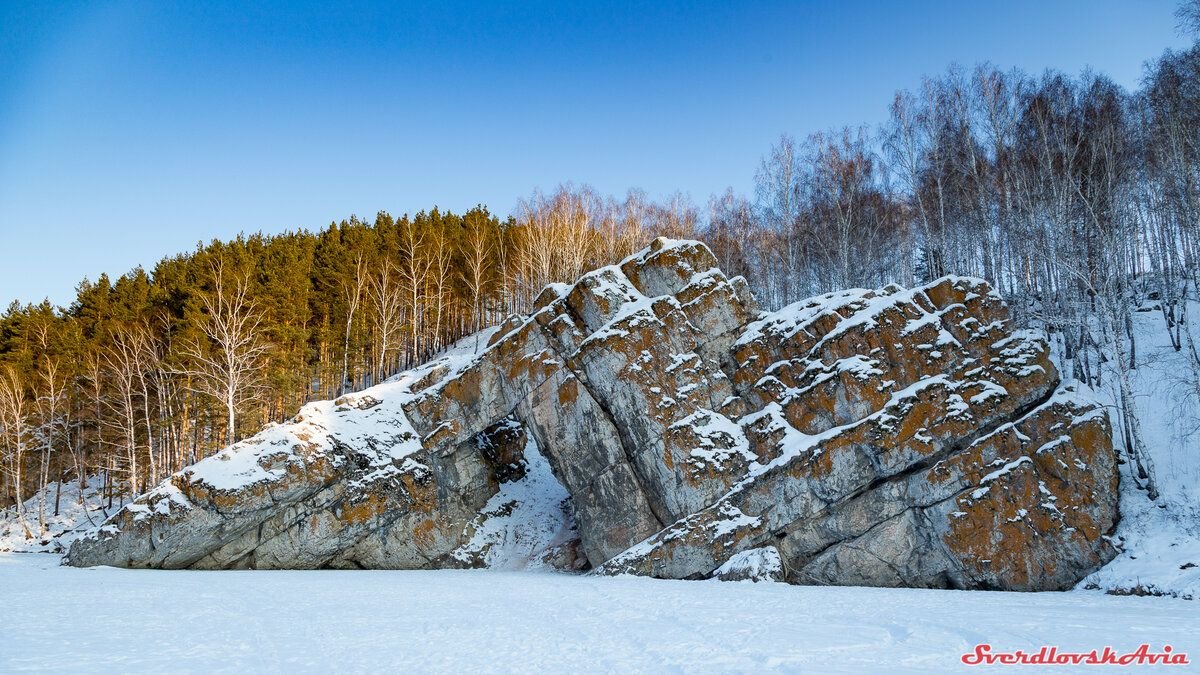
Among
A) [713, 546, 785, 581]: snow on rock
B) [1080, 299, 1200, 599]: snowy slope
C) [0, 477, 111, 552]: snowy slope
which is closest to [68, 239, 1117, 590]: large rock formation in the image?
[713, 546, 785, 581]: snow on rock

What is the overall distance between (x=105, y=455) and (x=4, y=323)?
19366 millimetres

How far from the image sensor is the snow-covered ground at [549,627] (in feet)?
28.0

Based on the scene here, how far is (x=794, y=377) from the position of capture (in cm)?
2170

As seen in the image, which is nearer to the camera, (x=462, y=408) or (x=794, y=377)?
(x=794, y=377)

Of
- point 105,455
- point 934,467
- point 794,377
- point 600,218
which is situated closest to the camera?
point 934,467

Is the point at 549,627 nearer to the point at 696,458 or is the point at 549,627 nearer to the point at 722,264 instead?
the point at 696,458

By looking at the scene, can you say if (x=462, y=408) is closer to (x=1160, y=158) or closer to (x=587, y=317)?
(x=587, y=317)

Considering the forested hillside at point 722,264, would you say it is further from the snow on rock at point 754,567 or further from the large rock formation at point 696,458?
the snow on rock at point 754,567

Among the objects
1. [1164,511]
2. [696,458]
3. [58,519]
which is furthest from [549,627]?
[58,519]

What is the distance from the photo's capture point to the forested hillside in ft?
77.8

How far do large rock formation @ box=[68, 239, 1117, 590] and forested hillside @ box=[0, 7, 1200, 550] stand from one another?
3.84m

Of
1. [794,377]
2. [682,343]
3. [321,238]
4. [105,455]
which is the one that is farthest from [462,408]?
[321,238]

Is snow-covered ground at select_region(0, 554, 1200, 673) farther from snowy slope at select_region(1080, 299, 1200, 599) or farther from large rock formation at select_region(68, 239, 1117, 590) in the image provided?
large rock formation at select_region(68, 239, 1117, 590)

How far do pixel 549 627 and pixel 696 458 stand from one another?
436 inches
